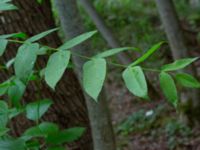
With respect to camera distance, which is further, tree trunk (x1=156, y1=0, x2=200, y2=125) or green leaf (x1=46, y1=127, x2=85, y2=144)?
tree trunk (x1=156, y1=0, x2=200, y2=125)

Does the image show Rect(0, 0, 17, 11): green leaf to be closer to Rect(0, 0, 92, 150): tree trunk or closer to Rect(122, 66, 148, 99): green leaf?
Rect(122, 66, 148, 99): green leaf

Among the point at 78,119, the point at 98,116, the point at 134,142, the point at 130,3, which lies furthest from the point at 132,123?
the point at 130,3

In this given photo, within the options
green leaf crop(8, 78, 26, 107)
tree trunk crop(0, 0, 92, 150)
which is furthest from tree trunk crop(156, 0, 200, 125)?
green leaf crop(8, 78, 26, 107)

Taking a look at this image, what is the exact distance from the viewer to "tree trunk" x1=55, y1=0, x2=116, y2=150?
200 centimetres

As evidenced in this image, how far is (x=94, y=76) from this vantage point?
3.85 feet

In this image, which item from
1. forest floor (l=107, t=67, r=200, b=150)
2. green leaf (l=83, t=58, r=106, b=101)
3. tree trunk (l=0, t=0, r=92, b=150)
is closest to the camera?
green leaf (l=83, t=58, r=106, b=101)

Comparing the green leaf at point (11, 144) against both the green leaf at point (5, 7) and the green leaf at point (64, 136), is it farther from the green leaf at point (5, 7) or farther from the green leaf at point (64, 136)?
the green leaf at point (5, 7)

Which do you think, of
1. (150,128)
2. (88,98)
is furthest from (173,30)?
(88,98)

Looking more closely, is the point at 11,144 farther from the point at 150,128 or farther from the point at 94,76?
the point at 150,128

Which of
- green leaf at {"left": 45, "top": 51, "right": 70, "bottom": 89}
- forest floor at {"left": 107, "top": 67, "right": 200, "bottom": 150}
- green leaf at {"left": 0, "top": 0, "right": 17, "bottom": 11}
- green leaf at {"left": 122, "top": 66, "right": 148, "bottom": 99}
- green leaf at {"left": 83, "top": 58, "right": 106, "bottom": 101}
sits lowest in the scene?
forest floor at {"left": 107, "top": 67, "right": 200, "bottom": 150}

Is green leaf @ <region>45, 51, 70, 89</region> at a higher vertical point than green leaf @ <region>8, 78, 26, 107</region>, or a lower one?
higher

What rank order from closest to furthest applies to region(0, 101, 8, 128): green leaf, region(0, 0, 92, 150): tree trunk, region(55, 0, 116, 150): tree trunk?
region(0, 101, 8, 128): green leaf < region(55, 0, 116, 150): tree trunk < region(0, 0, 92, 150): tree trunk

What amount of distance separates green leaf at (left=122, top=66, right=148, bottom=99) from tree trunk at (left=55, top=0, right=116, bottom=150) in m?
0.76

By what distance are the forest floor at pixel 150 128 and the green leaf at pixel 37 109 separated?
3494 mm
